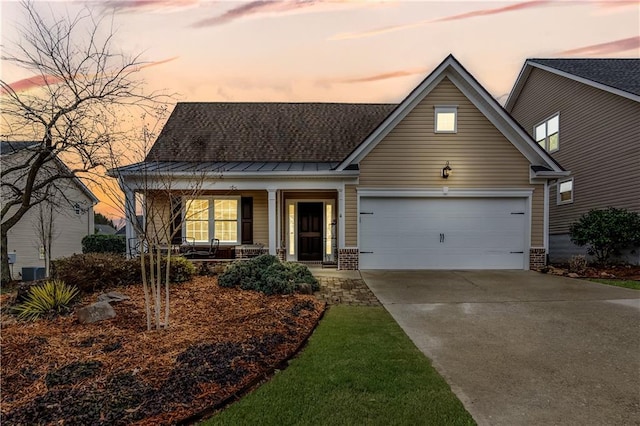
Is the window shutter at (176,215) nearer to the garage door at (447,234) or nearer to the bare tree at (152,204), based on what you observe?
the bare tree at (152,204)

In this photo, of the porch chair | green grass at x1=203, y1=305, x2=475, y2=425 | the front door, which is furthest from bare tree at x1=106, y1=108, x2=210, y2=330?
the front door

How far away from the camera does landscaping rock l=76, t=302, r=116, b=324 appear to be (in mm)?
4491

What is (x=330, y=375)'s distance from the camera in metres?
3.18

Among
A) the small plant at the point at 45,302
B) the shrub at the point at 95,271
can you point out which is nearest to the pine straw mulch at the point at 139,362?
the small plant at the point at 45,302

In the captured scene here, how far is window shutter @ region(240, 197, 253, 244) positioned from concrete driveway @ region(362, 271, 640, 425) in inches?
209

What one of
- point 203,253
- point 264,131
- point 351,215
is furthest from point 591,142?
point 203,253

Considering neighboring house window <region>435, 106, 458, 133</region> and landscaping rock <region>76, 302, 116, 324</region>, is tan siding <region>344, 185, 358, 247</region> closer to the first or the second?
neighboring house window <region>435, 106, 458, 133</region>

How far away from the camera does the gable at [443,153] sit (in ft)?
32.7

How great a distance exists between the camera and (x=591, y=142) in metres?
12.3

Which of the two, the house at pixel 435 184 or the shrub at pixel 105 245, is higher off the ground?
the house at pixel 435 184

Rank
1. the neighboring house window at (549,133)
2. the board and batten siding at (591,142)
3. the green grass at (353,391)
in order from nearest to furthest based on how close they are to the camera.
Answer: the green grass at (353,391) → the board and batten siding at (591,142) → the neighboring house window at (549,133)

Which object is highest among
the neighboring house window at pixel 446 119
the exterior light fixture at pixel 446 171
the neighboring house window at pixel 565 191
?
the neighboring house window at pixel 446 119

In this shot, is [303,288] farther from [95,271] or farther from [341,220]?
[95,271]

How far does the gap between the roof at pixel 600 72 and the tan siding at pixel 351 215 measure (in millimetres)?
9681
